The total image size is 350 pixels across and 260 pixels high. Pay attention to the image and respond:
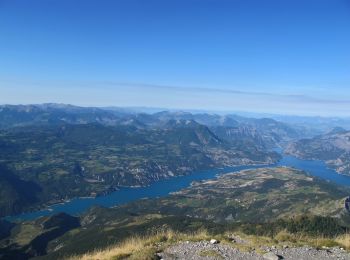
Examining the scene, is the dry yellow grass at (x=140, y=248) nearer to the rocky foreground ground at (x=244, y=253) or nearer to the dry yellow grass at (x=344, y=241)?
the rocky foreground ground at (x=244, y=253)

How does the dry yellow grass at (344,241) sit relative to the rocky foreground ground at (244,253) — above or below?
below

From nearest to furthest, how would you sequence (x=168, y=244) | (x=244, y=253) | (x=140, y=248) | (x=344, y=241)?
(x=244, y=253)
(x=140, y=248)
(x=168, y=244)
(x=344, y=241)

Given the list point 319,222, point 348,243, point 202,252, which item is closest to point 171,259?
point 202,252

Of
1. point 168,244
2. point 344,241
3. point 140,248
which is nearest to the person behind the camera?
point 140,248

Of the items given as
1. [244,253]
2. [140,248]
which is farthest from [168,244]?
[244,253]

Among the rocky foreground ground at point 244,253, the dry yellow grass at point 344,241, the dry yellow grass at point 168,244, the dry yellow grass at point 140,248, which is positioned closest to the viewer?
the rocky foreground ground at point 244,253

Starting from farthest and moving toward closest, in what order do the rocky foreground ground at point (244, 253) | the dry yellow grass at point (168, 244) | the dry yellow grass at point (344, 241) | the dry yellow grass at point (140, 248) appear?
the dry yellow grass at point (344, 241), the dry yellow grass at point (168, 244), the dry yellow grass at point (140, 248), the rocky foreground ground at point (244, 253)

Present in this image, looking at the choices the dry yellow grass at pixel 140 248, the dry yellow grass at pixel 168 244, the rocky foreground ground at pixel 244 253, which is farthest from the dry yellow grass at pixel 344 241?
the dry yellow grass at pixel 140 248

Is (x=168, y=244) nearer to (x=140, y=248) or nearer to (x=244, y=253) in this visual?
(x=140, y=248)
